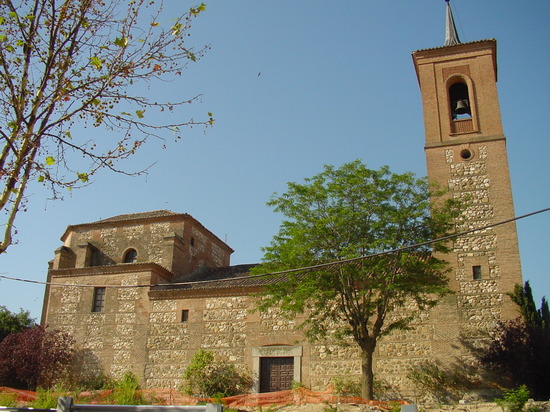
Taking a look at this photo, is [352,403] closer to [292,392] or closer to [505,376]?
[292,392]

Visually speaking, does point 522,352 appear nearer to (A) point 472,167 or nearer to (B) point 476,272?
(B) point 476,272

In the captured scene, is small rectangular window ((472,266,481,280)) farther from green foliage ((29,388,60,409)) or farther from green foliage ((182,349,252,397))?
green foliage ((29,388,60,409))

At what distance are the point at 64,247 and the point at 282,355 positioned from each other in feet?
43.7

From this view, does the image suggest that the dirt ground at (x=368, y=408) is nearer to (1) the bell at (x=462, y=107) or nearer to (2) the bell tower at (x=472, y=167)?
(2) the bell tower at (x=472, y=167)

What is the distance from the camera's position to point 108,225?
27.8 meters

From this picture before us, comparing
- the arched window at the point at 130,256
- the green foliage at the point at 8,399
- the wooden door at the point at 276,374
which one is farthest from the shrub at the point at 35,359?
the wooden door at the point at 276,374

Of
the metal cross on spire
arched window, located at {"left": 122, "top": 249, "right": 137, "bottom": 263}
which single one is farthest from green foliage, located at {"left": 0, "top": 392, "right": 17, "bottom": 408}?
the metal cross on spire

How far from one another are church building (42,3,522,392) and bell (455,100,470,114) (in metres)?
0.05

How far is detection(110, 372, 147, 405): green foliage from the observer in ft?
59.6

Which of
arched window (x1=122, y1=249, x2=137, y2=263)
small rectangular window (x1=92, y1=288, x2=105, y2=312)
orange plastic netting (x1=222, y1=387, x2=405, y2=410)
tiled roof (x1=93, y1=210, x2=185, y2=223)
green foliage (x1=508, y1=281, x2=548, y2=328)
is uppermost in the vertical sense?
tiled roof (x1=93, y1=210, x2=185, y2=223)

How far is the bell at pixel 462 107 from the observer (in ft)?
69.7

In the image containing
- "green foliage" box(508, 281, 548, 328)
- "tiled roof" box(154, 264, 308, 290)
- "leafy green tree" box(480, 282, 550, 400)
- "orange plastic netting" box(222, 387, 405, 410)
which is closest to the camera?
"orange plastic netting" box(222, 387, 405, 410)

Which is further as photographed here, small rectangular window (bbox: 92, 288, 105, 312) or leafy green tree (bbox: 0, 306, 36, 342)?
leafy green tree (bbox: 0, 306, 36, 342)

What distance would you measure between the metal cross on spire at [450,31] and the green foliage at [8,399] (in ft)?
70.1
